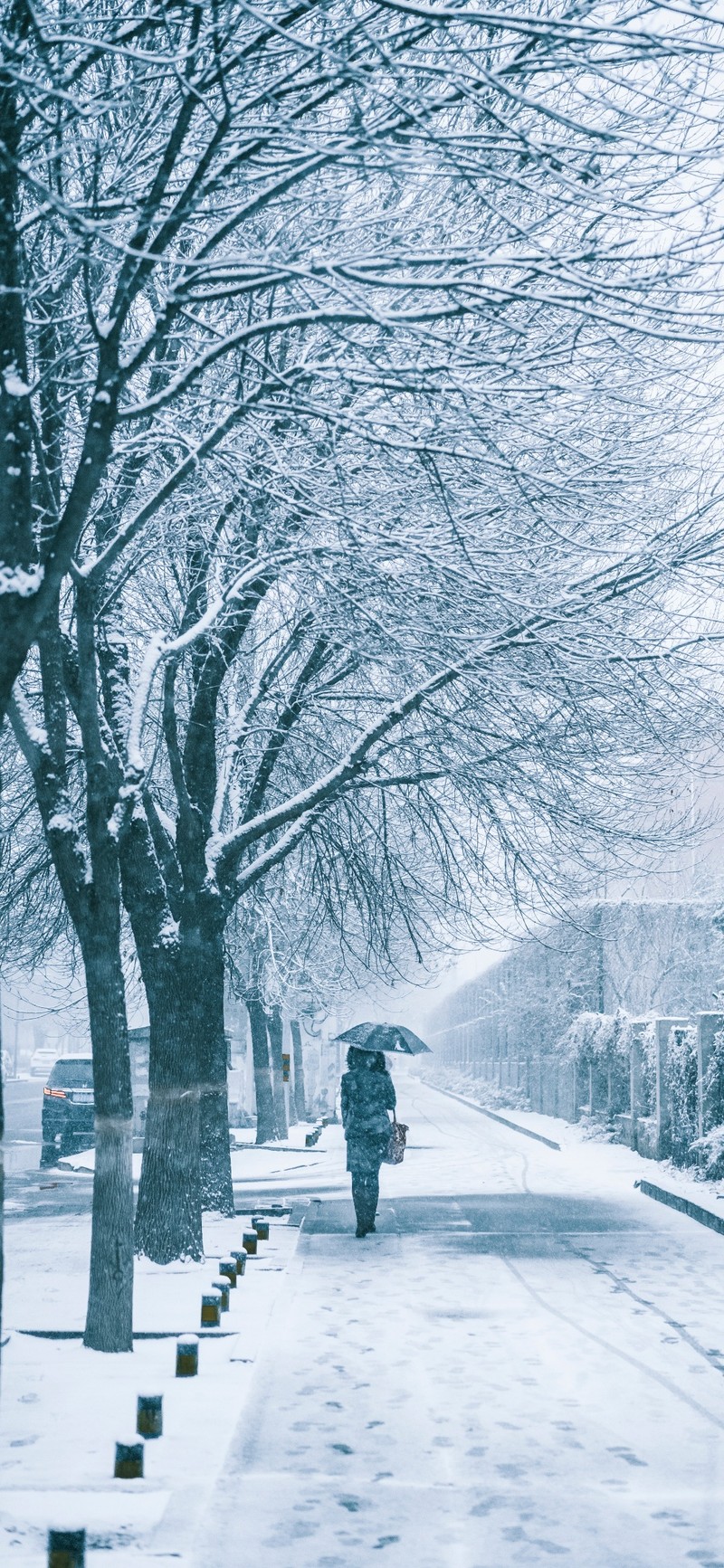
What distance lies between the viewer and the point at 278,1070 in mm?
33156

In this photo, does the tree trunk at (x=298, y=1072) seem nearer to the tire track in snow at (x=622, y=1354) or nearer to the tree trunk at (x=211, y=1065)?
the tree trunk at (x=211, y=1065)

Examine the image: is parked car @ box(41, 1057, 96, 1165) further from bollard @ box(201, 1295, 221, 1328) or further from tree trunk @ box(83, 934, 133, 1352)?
tree trunk @ box(83, 934, 133, 1352)

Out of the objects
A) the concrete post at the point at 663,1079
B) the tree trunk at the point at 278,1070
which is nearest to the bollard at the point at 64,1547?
the concrete post at the point at 663,1079

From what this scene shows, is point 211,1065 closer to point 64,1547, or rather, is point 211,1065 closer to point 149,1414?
point 149,1414

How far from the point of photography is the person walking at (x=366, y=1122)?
48.6 feet

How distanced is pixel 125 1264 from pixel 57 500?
4.40 metres

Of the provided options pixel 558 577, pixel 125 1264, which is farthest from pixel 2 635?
pixel 558 577

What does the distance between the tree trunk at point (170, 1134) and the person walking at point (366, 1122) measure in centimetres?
206

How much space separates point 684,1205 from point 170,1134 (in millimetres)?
7424

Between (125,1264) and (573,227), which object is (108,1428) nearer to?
(125,1264)

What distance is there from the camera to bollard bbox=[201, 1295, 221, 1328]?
9.75 m

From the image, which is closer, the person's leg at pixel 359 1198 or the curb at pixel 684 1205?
the person's leg at pixel 359 1198

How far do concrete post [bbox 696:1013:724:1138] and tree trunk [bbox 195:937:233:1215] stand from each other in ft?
19.9

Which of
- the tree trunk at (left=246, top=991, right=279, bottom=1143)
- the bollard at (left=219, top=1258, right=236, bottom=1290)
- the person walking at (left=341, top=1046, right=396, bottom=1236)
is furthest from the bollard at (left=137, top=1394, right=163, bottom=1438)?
the tree trunk at (left=246, top=991, right=279, bottom=1143)
